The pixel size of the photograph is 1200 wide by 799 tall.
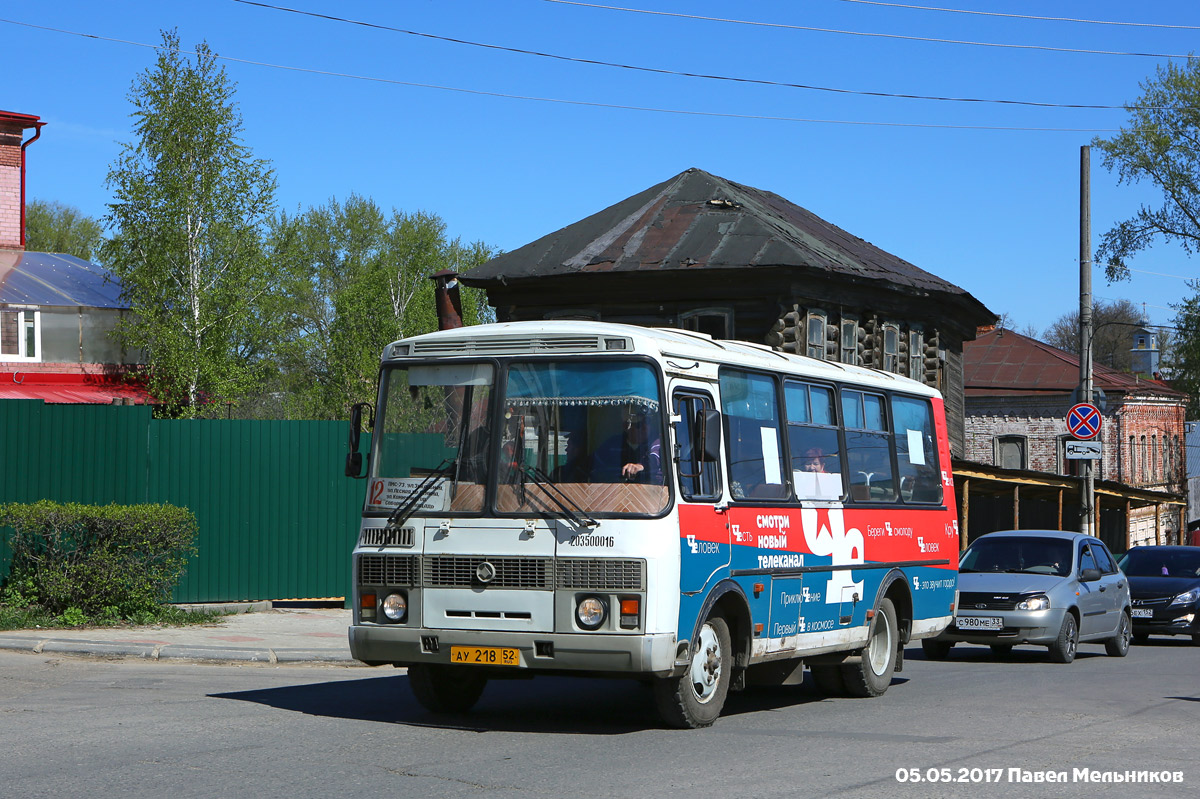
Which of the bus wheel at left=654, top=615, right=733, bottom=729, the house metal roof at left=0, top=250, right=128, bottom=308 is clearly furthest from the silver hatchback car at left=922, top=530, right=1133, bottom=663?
the house metal roof at left=0, top=250, right=128, bottom=308

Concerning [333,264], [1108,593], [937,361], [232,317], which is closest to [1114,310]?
[333,264]

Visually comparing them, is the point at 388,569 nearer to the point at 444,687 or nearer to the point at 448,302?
the point at 444,687

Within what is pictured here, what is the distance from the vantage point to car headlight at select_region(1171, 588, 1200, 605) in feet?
70.1

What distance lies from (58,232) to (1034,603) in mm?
61315

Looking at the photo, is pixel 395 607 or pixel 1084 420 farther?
pixel 1084 420

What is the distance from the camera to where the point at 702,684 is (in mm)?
9750

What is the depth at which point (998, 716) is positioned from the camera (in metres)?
10.8

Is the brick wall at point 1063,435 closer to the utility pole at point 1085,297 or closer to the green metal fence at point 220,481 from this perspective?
the utility pole at point 1085,297

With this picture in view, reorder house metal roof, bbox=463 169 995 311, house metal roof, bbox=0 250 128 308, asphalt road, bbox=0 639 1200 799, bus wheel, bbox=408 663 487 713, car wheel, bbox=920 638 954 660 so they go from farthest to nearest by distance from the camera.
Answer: house metal roof, bbox=0 250 128 308 < house metal roof, bbox=463 169 995 311 < car wheel, bbox=920 638 954 660 < bus wheel, bbox=408 663 487 713 < asphalt road, bbox=0 639 1200 799

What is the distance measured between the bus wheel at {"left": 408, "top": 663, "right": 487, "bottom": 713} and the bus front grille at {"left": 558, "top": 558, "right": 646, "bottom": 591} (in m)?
1.43

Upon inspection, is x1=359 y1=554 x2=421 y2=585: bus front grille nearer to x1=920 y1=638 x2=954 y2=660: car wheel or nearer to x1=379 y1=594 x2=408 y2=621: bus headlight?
x1=379 y1=594 x2=408 y2=621: bus headlight

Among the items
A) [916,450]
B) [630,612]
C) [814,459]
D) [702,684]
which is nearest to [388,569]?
[630,612]

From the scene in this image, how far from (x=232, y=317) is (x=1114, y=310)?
73710 millimetres

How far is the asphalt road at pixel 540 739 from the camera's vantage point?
7469 mm
